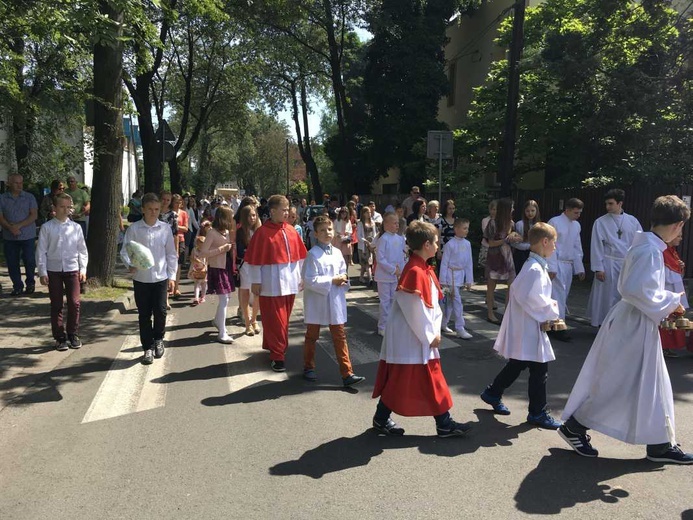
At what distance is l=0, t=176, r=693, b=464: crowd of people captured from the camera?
13.1 feet

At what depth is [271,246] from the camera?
6.45 metres

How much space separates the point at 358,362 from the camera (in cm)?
671

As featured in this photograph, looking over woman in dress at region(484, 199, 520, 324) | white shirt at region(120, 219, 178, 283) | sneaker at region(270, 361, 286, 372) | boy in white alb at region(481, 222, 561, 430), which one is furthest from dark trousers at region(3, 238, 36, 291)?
boy in white alb at region(481, 222, 561, 430)

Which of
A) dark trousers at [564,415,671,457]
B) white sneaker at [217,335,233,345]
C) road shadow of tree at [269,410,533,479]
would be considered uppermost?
white sneaker at [217,335,233,345]

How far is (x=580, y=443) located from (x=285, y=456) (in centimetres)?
211

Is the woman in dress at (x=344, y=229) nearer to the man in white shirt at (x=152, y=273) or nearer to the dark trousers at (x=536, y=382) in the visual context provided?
the man in white shirt at (x=152, y=273)

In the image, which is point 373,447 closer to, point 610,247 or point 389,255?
point 389,255

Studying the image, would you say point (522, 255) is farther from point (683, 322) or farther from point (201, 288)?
point (201, 288)

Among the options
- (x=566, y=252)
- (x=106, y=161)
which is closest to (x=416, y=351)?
(x=566, y=252)

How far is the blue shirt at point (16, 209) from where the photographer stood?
33.0 feet

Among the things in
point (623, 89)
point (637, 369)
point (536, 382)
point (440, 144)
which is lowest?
point (536, 382)

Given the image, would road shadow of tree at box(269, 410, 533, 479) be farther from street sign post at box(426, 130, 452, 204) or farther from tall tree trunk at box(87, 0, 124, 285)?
street sign post at box(426, 130, 452, 204)

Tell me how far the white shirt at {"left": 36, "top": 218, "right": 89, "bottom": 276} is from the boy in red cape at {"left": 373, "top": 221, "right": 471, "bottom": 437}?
14.6 feet

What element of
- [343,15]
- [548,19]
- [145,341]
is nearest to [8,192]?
[145,341]
